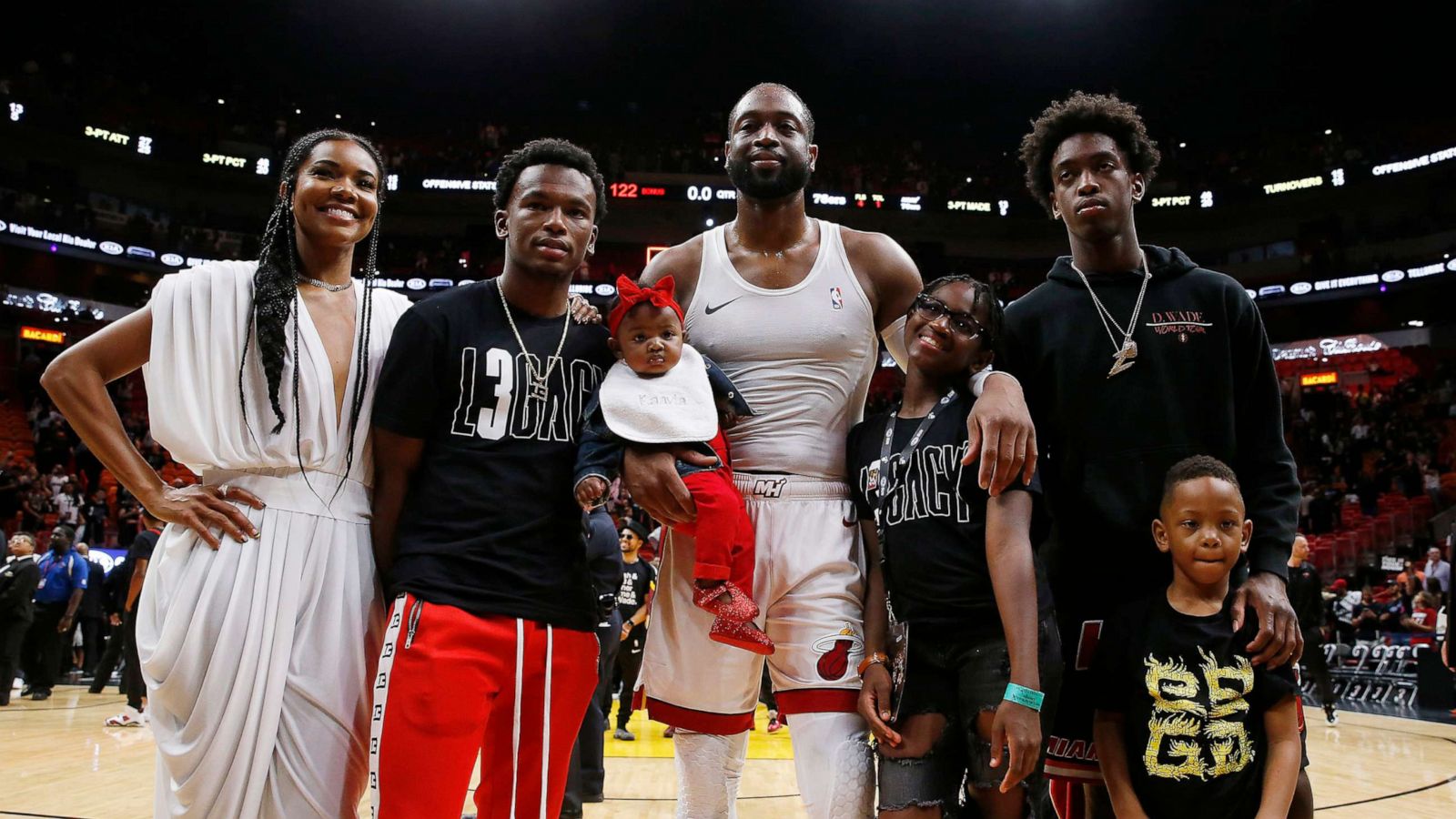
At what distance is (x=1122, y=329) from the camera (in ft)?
9.42

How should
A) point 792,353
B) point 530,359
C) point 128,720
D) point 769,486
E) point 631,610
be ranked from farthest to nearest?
point 128,720 < point 631,610 < point 792,353 < point 769,486 < point 530,359

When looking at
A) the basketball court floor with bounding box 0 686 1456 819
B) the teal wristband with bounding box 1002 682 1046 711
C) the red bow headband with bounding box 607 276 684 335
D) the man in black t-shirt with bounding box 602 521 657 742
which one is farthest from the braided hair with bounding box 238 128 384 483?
the man in black t-shirt with bounding box 602 521 657 742

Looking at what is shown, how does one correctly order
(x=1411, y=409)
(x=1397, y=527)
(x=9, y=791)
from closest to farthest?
(x=9, y=791) < (x=1397, y=527) < (x=1411, y=409)

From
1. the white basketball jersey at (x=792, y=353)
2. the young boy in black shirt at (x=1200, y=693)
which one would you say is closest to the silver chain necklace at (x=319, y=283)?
the white basketball jersey at (x=792, y=353)

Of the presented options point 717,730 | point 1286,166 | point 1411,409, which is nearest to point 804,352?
point 717,730

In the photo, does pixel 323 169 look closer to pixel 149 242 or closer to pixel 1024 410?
pixel 1024 410

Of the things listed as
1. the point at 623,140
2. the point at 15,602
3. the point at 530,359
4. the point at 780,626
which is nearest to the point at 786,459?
the point at 780,626

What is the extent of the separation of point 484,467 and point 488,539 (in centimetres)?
19

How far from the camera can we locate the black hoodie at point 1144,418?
2.78m

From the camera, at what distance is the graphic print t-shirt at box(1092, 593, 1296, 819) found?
263 cm

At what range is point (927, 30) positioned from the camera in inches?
1013

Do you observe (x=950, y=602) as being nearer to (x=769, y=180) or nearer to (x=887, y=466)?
(x=887, y=466)

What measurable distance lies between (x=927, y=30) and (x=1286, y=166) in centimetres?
965

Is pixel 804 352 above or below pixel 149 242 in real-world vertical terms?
below
